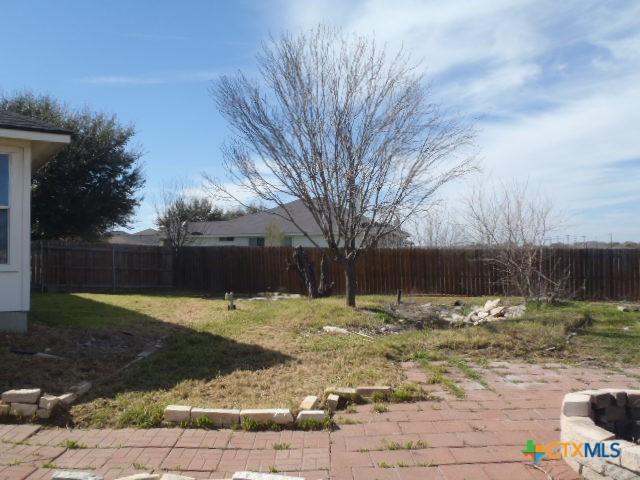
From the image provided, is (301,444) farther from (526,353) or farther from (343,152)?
(343,152)

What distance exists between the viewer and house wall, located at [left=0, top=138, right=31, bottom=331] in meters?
8.37

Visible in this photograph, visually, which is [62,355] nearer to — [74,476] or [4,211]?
[4,211]

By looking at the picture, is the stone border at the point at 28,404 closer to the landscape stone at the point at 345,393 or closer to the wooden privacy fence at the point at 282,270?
the landscape stone at the point at 345,393

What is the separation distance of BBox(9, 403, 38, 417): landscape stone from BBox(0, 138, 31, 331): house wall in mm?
3690

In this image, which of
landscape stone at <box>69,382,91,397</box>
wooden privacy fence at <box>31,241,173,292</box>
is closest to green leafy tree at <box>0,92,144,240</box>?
wooden privacy fence at <box>31,241,173,292</box>

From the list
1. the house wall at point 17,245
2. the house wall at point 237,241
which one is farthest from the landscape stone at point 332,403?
the house wall at point 237,241

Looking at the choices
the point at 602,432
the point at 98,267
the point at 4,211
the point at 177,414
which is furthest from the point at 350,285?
the point at 98,267

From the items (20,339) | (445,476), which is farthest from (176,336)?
(445,476)

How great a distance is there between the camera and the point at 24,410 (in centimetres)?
509

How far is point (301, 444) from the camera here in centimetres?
446

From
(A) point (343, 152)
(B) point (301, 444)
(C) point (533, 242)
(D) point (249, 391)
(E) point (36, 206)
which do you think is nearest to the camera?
(B) point (301, 444)

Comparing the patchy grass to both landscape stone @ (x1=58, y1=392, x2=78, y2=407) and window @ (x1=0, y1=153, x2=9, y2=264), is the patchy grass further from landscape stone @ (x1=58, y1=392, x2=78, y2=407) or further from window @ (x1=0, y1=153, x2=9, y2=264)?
window @ (x1=0, y1=153, x2=9, y2=264)

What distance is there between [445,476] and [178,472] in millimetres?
1817

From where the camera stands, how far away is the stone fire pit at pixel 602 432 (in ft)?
11.2
